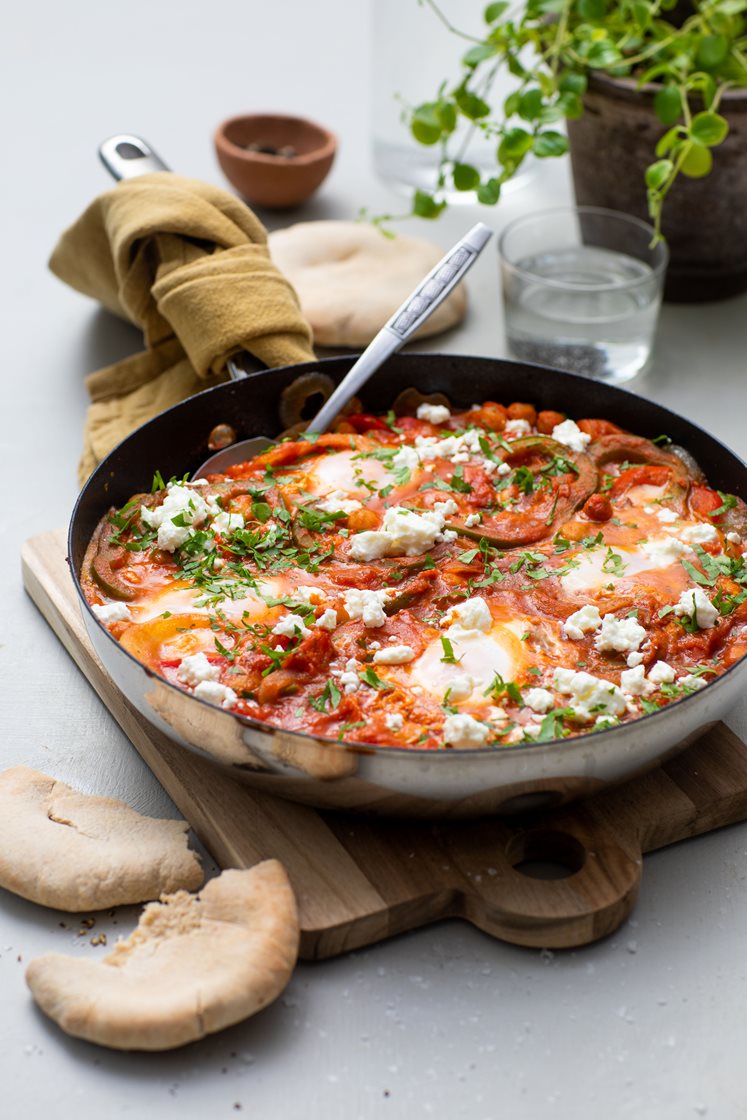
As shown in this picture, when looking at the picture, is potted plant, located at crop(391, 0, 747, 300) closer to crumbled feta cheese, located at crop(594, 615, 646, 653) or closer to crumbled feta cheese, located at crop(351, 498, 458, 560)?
crumbled feta cheese, located at crop(351, 498, 458, 560)

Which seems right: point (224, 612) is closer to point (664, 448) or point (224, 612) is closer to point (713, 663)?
point (713, 663)

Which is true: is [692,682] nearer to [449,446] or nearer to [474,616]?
[474,616]

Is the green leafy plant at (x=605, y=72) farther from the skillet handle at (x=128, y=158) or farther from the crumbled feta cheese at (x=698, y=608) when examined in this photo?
the crumbled feta cheese at (x=698, y=608)

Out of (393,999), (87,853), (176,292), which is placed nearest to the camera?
(393,999)

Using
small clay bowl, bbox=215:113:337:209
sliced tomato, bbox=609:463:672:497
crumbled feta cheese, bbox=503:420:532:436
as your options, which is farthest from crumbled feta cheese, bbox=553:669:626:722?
small clay bowl, bbox=215:113:337:209

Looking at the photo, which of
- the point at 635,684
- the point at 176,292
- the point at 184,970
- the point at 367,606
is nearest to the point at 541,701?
the point at 635,684
